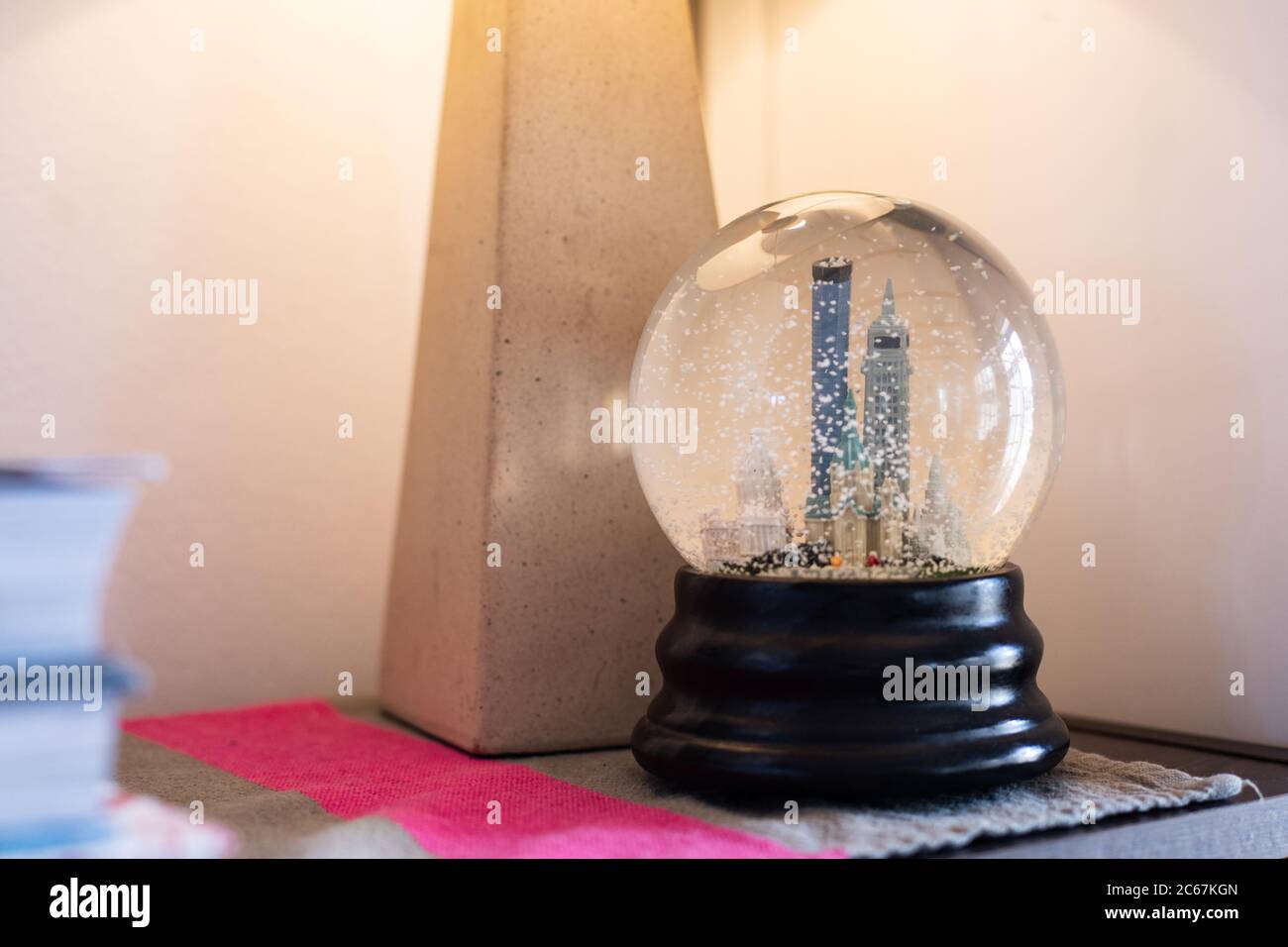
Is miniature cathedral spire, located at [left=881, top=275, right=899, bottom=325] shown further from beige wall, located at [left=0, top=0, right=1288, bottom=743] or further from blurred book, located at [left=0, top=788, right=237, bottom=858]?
blurred book, located at [left=0, top=788, right=237, bottom=858]

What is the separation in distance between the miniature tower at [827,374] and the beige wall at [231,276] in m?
0.89

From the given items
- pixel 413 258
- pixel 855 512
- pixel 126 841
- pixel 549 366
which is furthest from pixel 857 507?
pixel 413 258

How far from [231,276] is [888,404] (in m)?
1.00

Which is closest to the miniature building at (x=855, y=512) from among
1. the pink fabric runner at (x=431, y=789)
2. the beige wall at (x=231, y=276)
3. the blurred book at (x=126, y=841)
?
the pink fabric runner at (x=431, y=789)

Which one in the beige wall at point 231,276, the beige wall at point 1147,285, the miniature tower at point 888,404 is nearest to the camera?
the miniature tower at point 888,404

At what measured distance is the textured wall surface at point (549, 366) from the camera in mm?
1300

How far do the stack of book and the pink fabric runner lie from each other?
1.01 ft

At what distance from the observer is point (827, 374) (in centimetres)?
103

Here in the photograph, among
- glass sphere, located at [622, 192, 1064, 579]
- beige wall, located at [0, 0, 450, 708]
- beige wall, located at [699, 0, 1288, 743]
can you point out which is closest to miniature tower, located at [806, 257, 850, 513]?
glass sphere, located at [622, 192, 1064, 579]

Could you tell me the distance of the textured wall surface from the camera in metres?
1.30

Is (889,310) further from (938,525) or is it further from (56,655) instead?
(56,655)

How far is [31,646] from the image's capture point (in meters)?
0.60

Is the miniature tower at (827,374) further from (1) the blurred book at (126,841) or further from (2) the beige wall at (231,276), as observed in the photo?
(2) the beige wall at (231,276)
